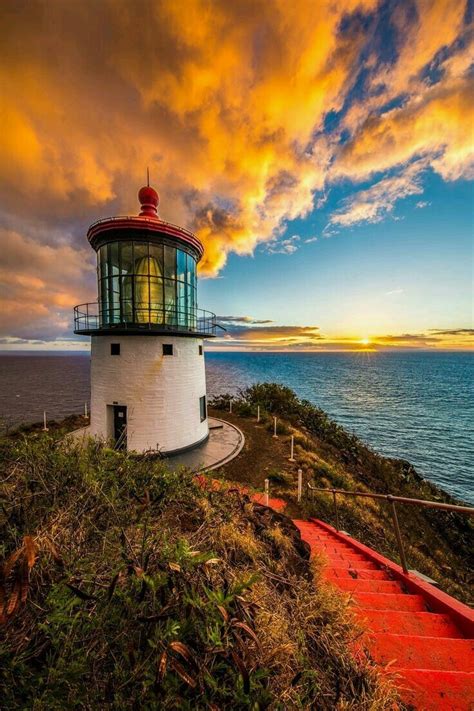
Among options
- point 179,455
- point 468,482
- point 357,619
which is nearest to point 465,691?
point 357,619

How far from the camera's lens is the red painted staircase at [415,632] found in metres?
2.16

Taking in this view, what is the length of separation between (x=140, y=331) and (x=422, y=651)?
33.6ft

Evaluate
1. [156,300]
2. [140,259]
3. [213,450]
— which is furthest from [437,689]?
[140,259]

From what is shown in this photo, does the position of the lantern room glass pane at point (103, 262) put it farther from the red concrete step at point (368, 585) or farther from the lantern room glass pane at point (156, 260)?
the red concrete step at point (368, 585)

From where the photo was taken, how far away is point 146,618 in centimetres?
172

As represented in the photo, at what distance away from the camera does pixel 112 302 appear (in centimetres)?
1107

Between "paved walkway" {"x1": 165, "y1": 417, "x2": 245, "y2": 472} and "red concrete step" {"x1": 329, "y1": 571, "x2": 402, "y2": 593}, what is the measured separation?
19.5 feet

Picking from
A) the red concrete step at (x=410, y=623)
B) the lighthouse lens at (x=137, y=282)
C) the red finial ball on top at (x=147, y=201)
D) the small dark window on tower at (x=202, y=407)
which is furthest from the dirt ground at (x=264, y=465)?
the red finial ball on top at (x=147, y=201)

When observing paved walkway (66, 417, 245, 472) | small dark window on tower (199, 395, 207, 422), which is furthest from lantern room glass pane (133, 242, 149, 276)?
paved walkway (66, 417, 245, 472)

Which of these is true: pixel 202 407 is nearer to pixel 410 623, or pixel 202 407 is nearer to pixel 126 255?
pixel 126 255

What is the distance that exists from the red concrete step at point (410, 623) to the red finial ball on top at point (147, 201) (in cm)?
1276

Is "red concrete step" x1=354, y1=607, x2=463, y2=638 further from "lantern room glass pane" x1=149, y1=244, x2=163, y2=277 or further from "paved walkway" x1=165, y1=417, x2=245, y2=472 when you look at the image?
"lantern room glass pane" x1=149, y1=244, x2=163, y2=277

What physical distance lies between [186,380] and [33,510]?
9.10 m

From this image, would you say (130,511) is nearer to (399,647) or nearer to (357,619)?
(357,619)
